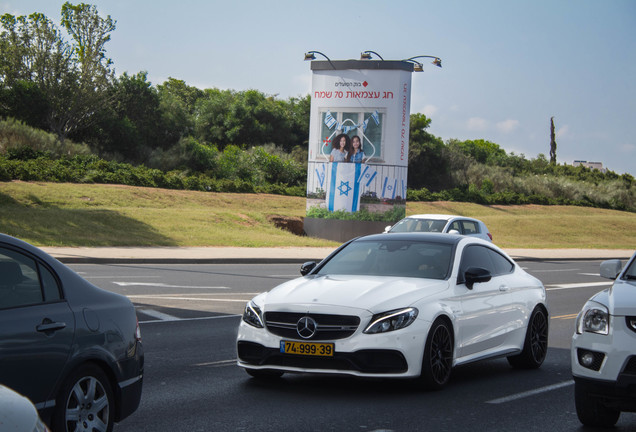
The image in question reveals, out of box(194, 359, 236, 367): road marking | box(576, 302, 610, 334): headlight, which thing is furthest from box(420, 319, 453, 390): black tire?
box(194, 359, 236, 367): road marking

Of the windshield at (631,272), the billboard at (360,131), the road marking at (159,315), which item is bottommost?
the road marking at (159,315)

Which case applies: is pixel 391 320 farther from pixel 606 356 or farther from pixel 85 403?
pixel 85 403

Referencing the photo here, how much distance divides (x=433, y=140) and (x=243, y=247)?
57.1 m

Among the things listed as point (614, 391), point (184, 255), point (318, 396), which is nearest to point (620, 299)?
point (614, 391)

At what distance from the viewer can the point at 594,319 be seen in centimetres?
631

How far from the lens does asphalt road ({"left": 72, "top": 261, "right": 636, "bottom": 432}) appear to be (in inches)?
260

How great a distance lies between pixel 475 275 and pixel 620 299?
2.27 m

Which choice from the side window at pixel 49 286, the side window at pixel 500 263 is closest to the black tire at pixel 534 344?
the side window at pixel 500 263

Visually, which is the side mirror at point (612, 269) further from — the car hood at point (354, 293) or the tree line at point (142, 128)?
the tree line at point (142, 128)

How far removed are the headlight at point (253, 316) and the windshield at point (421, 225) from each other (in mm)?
14616

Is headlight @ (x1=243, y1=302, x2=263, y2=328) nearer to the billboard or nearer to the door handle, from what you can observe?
the door handle

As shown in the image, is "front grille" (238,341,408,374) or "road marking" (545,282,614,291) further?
"road marking" (545,282,614,291)

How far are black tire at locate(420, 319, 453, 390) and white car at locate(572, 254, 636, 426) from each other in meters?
1.48

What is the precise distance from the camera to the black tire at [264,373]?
25.9 feet
